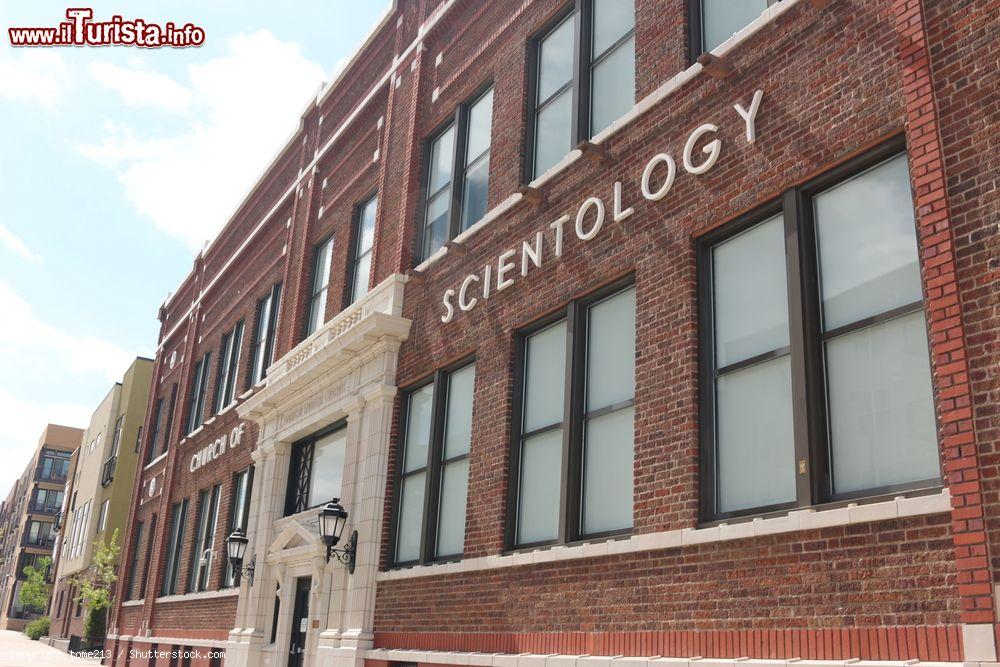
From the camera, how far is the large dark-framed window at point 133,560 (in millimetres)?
29562

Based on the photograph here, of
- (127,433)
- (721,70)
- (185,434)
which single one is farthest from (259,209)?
(127,433)

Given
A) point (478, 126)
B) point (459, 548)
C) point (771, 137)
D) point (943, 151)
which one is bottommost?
point (459, 548)

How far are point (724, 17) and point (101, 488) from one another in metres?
44.1

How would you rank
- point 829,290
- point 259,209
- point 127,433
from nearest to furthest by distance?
point 829,290 → point 259,209 → point 127,433

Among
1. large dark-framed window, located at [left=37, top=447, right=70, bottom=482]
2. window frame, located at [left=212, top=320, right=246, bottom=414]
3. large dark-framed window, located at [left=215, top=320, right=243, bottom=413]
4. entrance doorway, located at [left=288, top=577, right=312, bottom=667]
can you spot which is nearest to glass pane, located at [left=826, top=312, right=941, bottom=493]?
entrance doorway, located at [left=288, top=577, right=312, bottom=667]

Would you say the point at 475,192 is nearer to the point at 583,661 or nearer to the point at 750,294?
the point at 750,294

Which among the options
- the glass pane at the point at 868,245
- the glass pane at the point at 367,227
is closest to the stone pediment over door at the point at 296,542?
the glass pane at the point at 367,227

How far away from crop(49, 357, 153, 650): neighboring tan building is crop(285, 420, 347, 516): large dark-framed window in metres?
25.5

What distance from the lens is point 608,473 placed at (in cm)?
965

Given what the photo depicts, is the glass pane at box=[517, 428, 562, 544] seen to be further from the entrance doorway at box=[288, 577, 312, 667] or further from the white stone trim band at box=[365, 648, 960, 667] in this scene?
the entrance doorway at box=[288, 577, 312, 667]

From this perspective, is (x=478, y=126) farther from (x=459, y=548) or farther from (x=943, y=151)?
(x=943, y=151)

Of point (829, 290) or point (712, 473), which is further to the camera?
point (712, 473)

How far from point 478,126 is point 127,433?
122ft

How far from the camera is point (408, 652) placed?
39.5 ft
